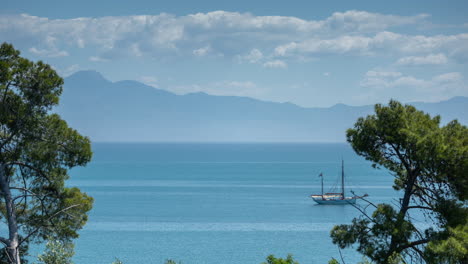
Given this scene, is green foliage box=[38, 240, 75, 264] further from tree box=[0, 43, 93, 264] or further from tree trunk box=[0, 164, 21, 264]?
tree trunk box=[0, 164, 21, 264]

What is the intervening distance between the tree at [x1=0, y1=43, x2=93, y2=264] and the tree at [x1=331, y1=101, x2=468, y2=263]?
24.0 feet

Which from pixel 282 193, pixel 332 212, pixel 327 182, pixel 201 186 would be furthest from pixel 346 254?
pixel 327 182

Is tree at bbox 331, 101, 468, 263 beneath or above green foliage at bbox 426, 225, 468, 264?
above

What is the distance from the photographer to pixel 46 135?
47.6 ft

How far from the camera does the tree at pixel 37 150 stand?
1409cm

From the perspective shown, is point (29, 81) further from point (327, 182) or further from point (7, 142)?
point (327, 182)

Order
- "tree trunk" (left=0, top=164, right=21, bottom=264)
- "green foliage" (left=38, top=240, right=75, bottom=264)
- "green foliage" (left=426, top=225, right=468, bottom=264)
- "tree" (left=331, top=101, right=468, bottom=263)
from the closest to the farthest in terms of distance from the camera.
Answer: "green foliage" (left=426, top=225, right=468, bottom=264)
"tree" (left=331, top=101, right=468, bottom=263)
"tree trunk" (left=0, top=164, right=21, bottom=264)
"green foliage" (left=38, top=240, right=75, bottom=264)

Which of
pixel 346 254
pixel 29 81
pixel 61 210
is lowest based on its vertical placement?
pixel 346 254

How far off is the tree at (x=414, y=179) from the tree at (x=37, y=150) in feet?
24.0

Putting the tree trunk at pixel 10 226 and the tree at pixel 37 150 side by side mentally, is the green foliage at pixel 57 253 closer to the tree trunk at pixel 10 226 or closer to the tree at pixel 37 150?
the tree at pixel 37 150

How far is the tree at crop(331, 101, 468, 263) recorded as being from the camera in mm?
12844

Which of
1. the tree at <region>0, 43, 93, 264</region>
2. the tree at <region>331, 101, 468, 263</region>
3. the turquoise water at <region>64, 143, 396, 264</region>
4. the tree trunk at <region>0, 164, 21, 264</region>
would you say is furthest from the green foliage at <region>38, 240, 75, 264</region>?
the turquoise water at <region>64, 143, 396, 264</region>

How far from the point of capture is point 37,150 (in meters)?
14.3

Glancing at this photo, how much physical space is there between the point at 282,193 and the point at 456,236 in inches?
2718
